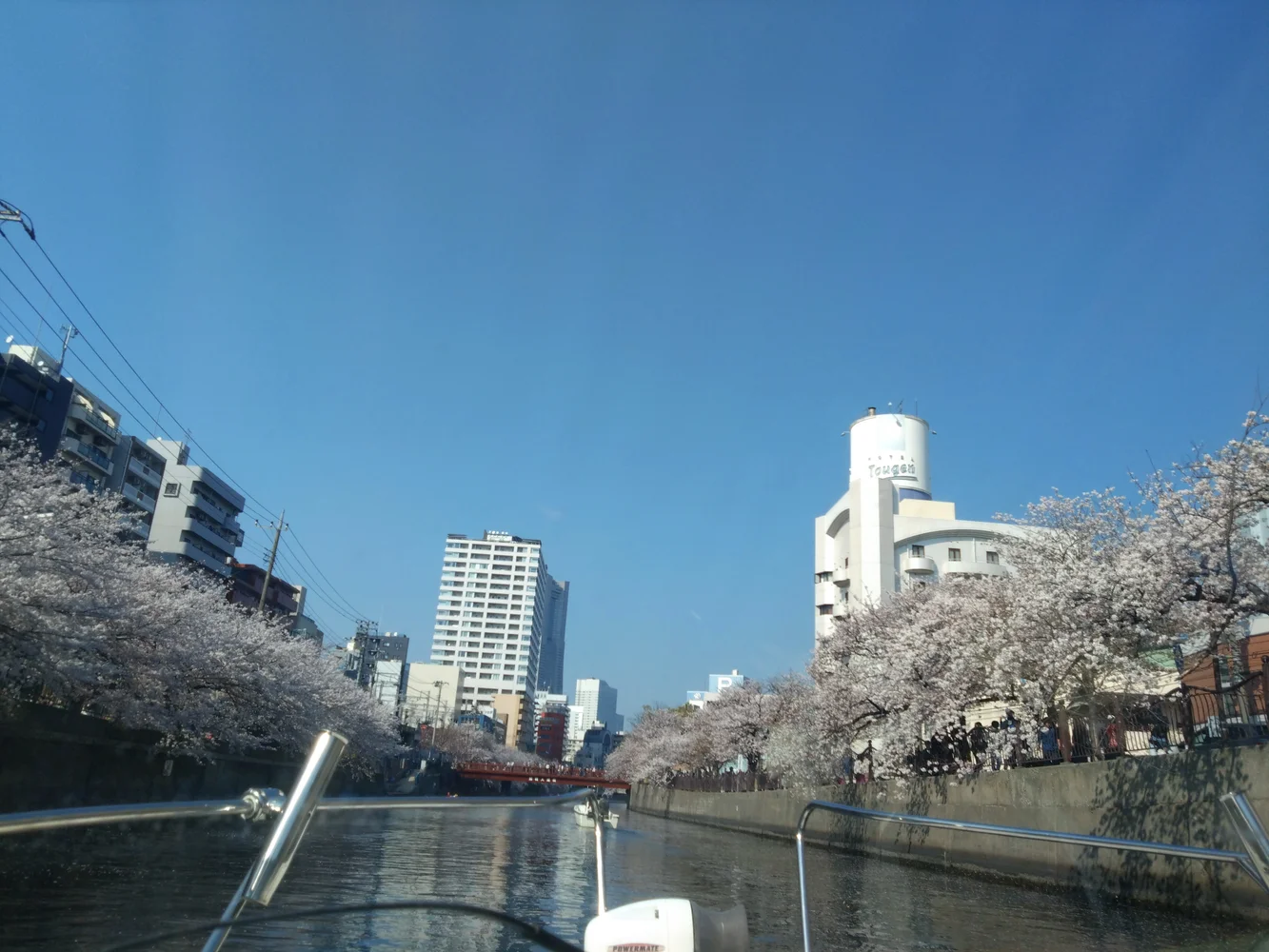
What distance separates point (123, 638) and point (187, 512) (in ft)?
147

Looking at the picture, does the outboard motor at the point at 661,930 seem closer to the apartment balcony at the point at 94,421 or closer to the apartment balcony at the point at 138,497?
the apartment balcony at the point at 94,421

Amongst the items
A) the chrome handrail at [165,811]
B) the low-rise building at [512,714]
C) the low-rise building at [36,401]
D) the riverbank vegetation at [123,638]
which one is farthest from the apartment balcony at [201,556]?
the low-rise building at [512,714]

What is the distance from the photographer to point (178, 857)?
16266mm

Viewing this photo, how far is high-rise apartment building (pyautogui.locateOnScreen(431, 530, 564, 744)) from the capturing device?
553 feet

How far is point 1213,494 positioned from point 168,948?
16922mm

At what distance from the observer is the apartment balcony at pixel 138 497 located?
57.2 m

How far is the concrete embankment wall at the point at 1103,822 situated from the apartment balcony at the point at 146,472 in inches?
2043

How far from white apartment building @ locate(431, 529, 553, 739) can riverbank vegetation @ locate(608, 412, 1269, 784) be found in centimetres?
14106

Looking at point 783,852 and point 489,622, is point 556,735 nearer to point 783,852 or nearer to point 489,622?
point 489,622

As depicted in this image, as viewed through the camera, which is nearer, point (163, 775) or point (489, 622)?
point (163, 775)

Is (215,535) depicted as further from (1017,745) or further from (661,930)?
(661,930)

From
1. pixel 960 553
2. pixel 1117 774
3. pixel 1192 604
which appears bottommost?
pixel 1117 774

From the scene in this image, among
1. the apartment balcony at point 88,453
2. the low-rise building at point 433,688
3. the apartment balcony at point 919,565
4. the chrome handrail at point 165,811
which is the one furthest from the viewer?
the low-rise building at point 433,688

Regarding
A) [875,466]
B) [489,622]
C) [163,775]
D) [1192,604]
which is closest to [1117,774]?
[1192,604]
